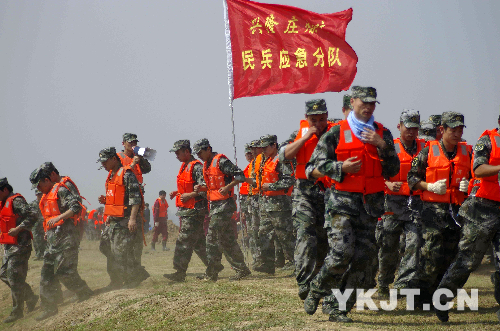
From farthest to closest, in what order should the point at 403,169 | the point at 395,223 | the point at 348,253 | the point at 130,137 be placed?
the point at 130,137, the point at 403,169, the point at 395,223, the point at 348,253

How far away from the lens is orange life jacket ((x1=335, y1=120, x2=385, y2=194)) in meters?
5.38

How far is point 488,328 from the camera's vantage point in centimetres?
525

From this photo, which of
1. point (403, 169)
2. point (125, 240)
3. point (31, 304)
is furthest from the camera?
point (31, 304)

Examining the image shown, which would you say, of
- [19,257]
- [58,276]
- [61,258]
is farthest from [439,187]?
[19,257]

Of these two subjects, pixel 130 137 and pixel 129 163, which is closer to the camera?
pixel 130 137

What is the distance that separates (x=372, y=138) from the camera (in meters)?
5.28

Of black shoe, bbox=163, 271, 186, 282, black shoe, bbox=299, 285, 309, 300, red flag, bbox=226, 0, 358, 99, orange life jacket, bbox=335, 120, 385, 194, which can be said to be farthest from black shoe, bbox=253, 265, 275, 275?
orange life jacket, bbox=335, 120, 385, 194

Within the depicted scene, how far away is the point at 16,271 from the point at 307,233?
23.3 ft

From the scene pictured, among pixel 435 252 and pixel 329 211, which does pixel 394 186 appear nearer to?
pixel 435 252

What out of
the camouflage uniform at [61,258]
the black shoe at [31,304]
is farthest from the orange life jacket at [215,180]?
the black shoe at [31,304]

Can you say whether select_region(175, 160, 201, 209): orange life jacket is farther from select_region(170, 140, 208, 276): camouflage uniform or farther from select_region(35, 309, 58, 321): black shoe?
select_region(35, 309, 58, 321): black shoe

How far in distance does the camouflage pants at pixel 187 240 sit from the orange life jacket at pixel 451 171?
521cm

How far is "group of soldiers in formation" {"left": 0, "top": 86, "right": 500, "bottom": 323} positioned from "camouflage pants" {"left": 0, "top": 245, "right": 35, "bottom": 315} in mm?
21

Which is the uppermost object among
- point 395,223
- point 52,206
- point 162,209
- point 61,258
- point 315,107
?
point 315,107
